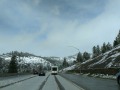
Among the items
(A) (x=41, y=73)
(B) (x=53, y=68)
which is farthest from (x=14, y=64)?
(A) (x=41, y=73)

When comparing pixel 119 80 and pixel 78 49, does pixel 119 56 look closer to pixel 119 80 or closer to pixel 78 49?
pixel 78 49

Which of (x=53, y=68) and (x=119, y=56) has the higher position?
(x=119, y=56)

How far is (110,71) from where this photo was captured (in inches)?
2670

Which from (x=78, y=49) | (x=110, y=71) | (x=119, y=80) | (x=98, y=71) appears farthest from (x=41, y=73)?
(x=119, y=80)

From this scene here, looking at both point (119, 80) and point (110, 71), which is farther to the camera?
point (110, 71)

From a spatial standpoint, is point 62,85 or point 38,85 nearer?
point 38,85

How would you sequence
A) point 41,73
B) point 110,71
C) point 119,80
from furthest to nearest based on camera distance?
point 41,73, point 110,71, point 119,80

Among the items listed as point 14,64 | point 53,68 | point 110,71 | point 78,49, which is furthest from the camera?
point 14,64

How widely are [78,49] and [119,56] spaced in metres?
65.6

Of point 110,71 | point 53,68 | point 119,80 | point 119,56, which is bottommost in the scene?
point 119,80

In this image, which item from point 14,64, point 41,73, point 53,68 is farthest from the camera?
point 14,64

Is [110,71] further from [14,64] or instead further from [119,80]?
[14,64]

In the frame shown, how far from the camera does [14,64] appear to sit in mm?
146500

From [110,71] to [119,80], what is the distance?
4140cm
